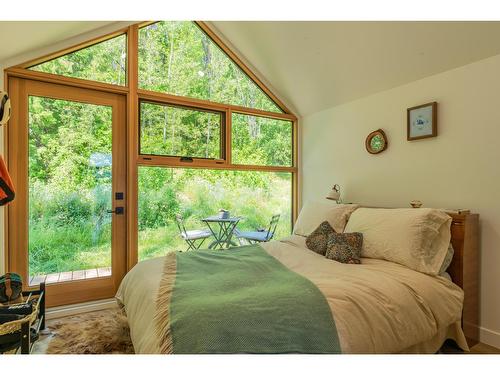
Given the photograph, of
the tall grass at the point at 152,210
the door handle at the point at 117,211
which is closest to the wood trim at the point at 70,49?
the tall grass at the point at 152,210

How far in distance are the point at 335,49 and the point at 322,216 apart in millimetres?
1579

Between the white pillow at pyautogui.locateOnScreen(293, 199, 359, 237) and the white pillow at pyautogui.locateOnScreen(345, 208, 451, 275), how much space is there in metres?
0.39

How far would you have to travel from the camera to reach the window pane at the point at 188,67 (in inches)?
114

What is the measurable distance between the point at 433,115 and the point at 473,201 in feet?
2.47

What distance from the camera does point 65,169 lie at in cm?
254

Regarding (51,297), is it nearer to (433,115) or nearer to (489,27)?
(433,115)

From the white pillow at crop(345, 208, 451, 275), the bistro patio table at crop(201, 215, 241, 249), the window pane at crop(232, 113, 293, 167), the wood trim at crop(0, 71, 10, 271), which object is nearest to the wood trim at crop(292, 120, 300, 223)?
the window pane at crop(232, 113, 293, 167)

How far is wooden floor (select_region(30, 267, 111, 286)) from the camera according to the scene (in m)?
2.47

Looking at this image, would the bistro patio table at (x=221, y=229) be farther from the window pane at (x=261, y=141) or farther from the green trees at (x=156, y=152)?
the window pane at (x=261, y=141)

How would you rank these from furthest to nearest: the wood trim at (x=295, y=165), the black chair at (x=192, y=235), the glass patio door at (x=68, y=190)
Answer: the wood trim at (x=295, y=165) < the black chair at (x=192, y=235) < the glass patio door at (x=68, y=190)

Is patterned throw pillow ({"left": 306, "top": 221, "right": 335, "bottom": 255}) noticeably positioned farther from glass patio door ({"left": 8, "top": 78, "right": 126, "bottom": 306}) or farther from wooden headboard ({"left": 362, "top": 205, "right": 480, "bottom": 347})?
glass patio door ({"left": 8, "top": 78, "right": 126, "bottom": 306})

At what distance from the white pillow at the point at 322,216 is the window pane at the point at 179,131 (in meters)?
1.22
